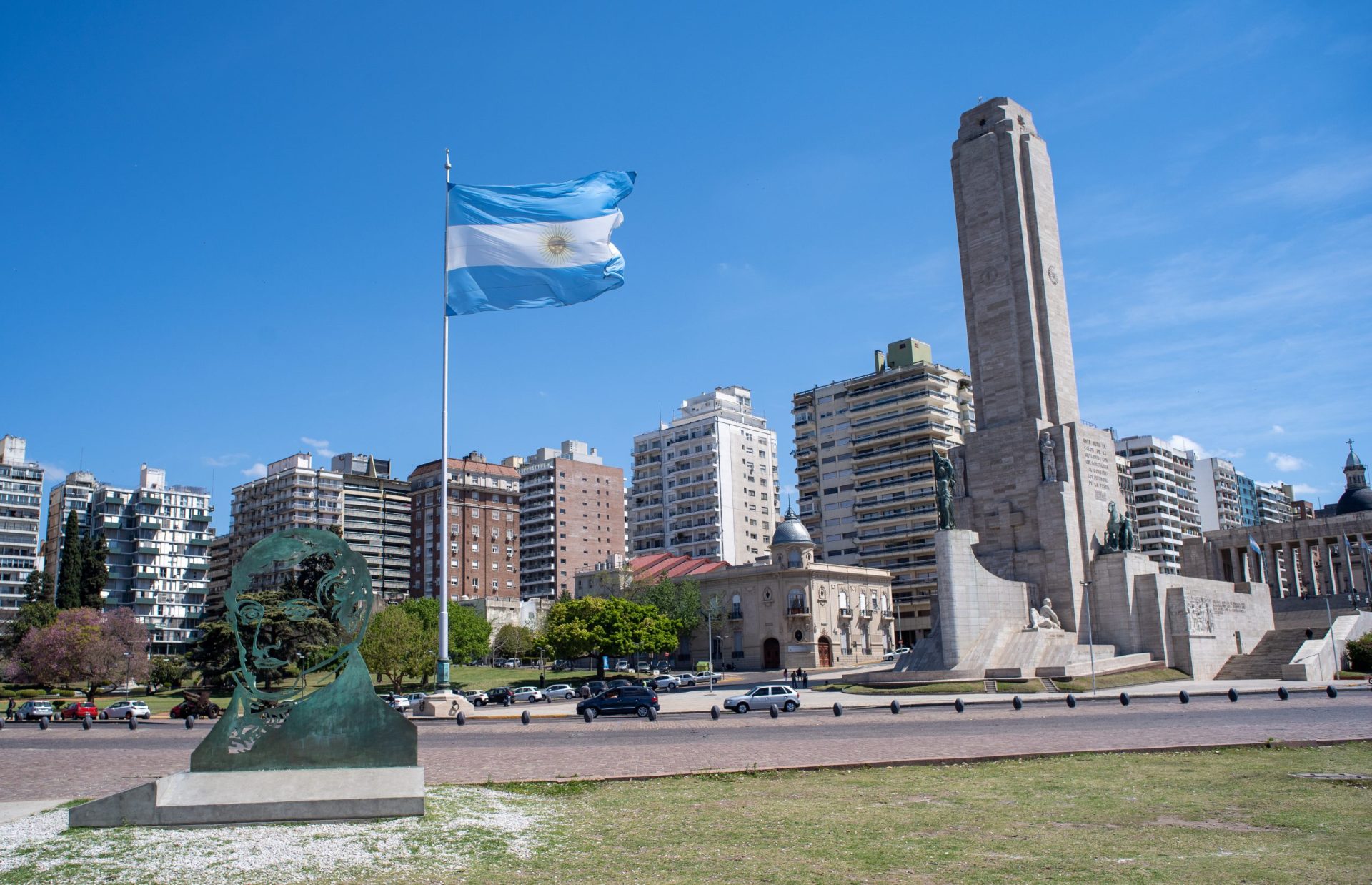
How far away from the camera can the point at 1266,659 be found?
5247cm

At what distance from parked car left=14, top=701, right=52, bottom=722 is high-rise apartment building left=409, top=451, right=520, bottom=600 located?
255 ft

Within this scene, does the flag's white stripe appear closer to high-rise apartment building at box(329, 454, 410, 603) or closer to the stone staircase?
the stone staircase

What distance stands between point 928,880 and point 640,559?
99.9 metres

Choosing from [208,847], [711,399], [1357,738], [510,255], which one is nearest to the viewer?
[208,847]

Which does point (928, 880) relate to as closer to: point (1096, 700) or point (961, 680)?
point (1096, 700)

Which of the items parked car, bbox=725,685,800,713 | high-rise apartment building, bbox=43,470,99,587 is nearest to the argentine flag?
parked car, bbox=725,685,800,713

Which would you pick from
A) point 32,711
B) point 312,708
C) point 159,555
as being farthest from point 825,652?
point 159,555

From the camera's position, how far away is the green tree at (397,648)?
2579 inches

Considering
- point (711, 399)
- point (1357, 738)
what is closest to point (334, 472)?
point (711, 399)

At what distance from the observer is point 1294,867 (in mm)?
9984

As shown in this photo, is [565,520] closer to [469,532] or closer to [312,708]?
[469,532]

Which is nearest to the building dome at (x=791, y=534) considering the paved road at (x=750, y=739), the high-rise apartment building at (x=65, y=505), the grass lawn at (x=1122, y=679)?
the grass lawn at (x=1122, y=679)

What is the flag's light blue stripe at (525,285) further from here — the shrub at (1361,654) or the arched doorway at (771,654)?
the arched doorway at (771,654)

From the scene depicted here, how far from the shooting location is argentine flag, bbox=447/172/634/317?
111 ft
